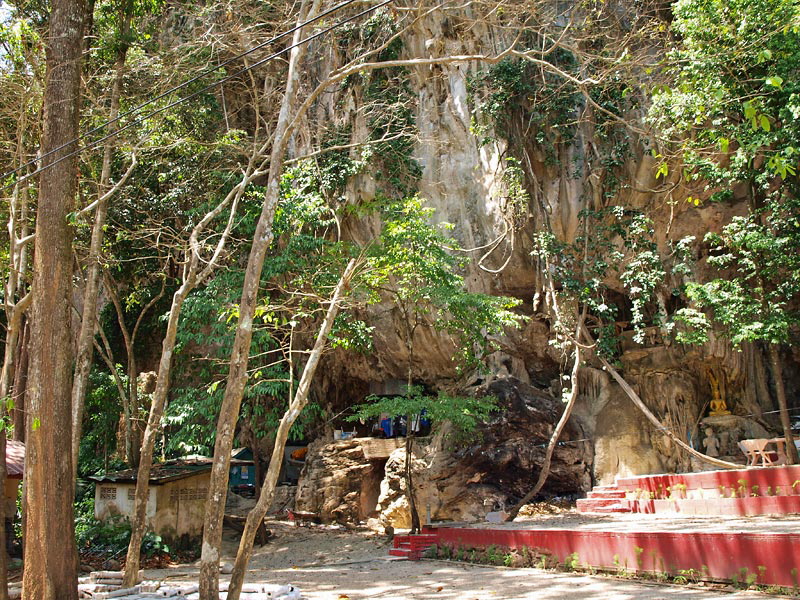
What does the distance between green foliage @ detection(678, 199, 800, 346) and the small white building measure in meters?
9.64

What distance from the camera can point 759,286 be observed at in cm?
1165

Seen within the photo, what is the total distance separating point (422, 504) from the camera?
14.0m

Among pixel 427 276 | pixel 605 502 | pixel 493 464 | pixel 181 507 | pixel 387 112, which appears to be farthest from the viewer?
pixel 387 112

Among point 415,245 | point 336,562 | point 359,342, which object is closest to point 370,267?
point 415,245

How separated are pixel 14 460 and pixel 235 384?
988 centimetres

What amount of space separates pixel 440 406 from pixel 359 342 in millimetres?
2660

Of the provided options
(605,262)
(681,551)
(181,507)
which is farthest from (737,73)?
(181,507)

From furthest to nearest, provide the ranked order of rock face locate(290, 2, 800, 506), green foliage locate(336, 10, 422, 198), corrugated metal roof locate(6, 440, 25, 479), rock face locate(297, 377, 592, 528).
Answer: green foliage locate(336, 10, 422, 198) < rock face locate(290, 2, 800, 506) < rock face locate(297, 377, 592, 528) < corrugated metal roof locate(6, 440, 25, 479)

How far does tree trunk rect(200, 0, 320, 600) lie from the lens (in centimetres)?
580

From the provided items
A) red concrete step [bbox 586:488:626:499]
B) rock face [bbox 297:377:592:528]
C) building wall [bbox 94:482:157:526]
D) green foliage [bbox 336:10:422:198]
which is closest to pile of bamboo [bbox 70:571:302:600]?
building wall [bbox 94:482:157:526]

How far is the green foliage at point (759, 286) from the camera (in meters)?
11.1

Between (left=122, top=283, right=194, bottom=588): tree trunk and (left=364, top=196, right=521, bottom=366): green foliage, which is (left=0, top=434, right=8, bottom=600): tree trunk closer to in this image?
(left=122, top=283, right=194, bottom=588): tree trunk

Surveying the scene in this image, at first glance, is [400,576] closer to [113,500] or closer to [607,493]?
[607,493]

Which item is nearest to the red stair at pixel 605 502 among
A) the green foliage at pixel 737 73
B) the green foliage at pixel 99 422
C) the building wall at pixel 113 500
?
the green foliage at pixel 737 73
